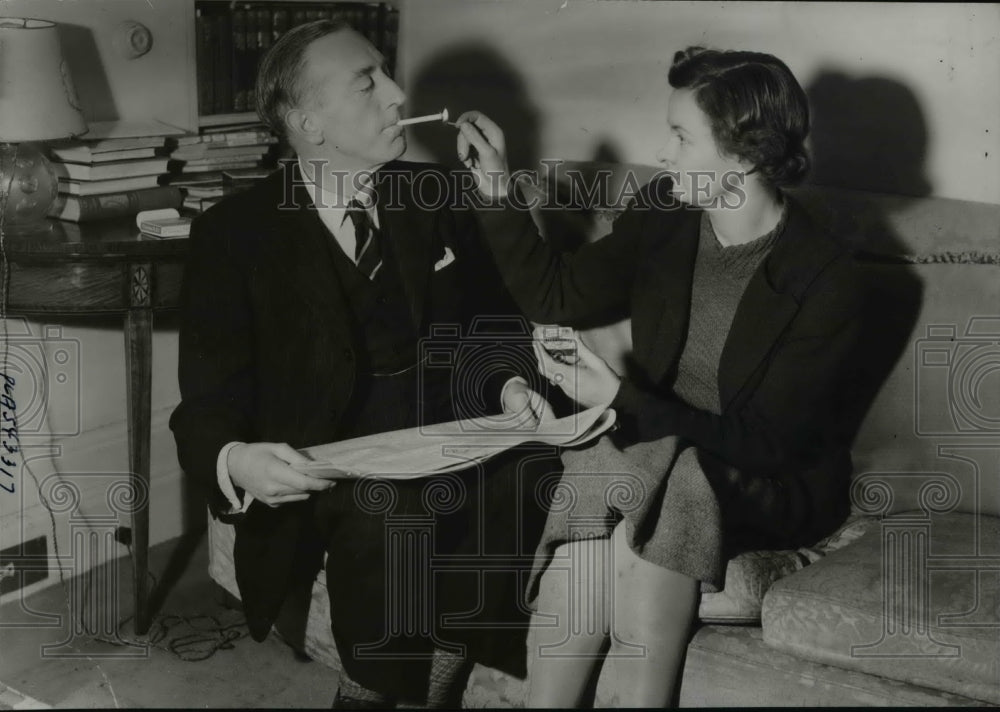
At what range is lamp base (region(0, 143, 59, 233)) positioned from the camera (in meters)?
2.02

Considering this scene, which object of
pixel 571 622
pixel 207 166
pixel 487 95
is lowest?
pixel 571 622

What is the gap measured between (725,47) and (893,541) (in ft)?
3.82

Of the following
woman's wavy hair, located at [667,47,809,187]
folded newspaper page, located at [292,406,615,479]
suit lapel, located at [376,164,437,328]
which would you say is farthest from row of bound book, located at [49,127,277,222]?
woman's wavy hair, located at [667,47,809,187]

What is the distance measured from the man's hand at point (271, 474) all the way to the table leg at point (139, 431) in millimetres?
457

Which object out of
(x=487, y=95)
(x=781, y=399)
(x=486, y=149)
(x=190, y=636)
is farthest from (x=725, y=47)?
(x=190, y=636)

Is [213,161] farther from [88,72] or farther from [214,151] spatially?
[88,72]

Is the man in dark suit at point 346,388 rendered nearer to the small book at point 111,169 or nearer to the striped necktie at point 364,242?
the striped necktie at point 364,242

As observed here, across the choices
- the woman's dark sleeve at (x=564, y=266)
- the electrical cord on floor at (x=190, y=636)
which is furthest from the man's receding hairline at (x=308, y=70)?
the electrical cord on floor at (x=190, y=636)

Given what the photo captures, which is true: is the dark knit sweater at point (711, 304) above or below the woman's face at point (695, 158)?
below

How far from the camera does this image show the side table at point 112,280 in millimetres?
1996

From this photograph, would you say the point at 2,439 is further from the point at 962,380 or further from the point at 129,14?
the point at 962,380

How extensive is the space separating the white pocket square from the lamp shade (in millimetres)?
747

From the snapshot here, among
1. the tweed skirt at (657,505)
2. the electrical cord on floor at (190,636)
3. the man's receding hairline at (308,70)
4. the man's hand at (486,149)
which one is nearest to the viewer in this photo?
the tweed skirt at (657,505)

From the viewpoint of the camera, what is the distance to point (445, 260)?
79.8 inches
